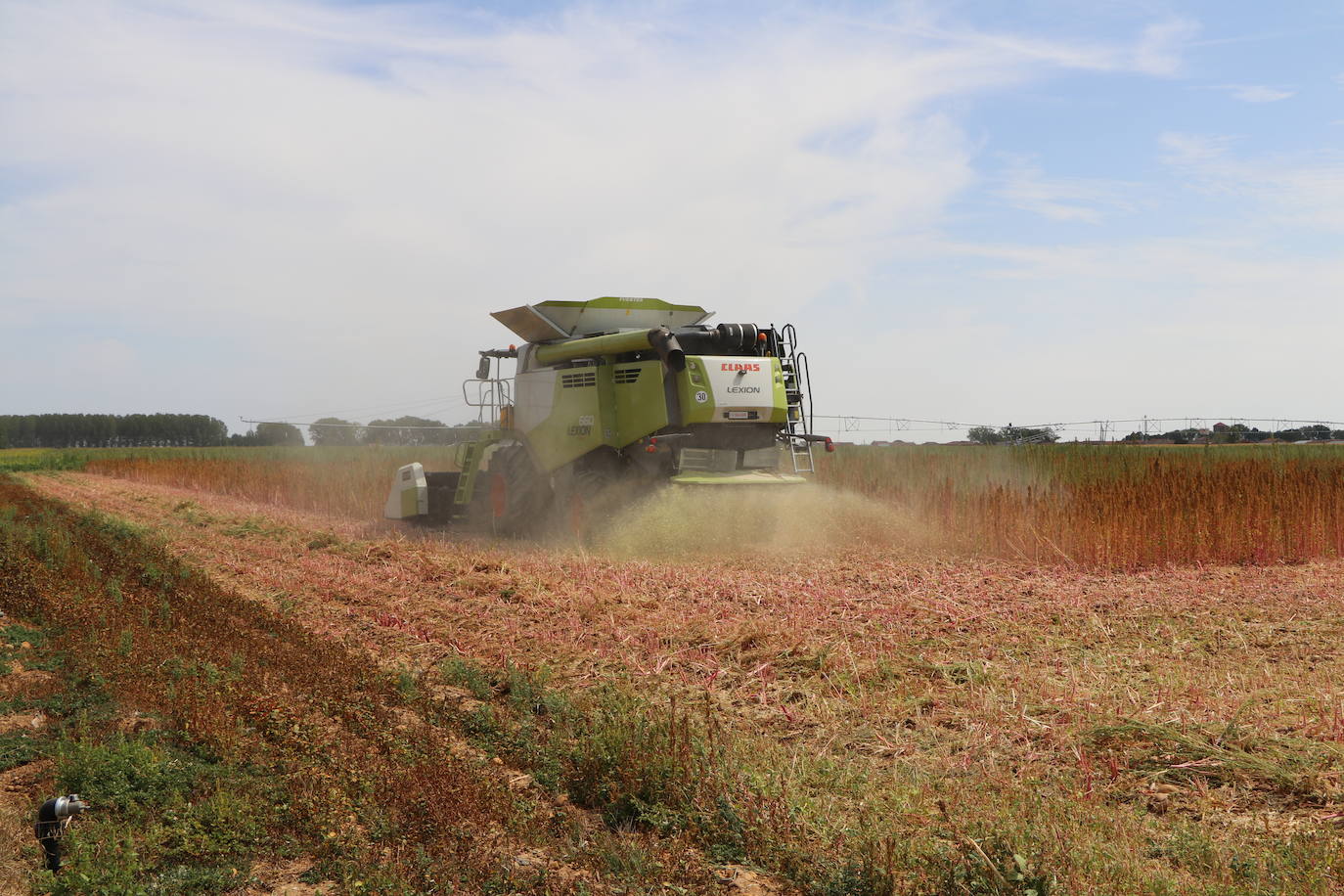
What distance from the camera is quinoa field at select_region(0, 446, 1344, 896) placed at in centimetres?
377

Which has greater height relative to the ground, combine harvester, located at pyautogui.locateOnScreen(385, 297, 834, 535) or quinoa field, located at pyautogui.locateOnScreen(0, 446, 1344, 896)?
combine harvester, located at pyautogui.locateOnScreen(385, 297, 834, 535)

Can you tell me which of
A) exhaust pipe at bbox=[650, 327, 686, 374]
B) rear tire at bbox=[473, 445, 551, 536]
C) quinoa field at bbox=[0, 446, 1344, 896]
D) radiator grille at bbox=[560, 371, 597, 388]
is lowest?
quinoa field at bbox=[0, 446, 1344, 896]

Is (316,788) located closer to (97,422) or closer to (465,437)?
(465,437)

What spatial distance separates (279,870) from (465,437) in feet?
39.4

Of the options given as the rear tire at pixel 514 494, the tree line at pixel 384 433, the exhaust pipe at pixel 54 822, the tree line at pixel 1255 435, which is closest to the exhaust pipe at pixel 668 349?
the rear tire at pixel 514 494

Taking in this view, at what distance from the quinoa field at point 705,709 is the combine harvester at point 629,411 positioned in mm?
657

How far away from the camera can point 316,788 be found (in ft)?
14.3

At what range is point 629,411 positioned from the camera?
1232 centimetres

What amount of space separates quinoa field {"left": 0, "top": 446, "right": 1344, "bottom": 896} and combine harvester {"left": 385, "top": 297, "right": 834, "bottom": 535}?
66 centimetres

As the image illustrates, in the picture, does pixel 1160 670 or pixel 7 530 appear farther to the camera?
pixel 7 530

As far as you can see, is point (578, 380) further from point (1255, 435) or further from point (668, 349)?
point (1255, 435)

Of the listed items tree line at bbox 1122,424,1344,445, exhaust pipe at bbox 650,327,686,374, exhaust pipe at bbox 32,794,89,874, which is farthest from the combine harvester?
tree line at bbox 1122,424,1344,445

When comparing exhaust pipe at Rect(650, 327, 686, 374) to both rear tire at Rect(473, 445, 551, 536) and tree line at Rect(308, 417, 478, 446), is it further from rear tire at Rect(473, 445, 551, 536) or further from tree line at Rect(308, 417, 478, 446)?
tree line at Rect(308, 417, 478, 446)

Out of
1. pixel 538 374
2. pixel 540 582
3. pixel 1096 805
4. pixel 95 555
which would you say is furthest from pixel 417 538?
pixel 1096 805
